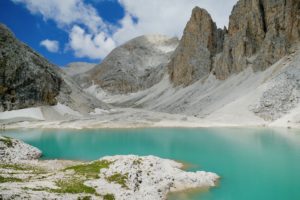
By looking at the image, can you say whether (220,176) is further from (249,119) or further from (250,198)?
(249,119)

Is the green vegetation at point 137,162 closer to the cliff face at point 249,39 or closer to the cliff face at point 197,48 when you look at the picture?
the cliff face at point 249,39

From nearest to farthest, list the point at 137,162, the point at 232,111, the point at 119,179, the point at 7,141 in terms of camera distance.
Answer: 1. the point at 119,179
2. the point at 137,162
3. the point at 7,141
4. the point at 232,111

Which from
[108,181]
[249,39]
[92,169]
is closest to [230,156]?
[92,169]

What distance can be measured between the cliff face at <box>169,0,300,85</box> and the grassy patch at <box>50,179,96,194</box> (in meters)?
110

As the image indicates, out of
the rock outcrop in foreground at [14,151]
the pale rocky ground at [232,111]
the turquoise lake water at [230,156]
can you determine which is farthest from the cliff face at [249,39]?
the rock outcrop in foreground at [14,151]

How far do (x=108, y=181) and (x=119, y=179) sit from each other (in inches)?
31.0

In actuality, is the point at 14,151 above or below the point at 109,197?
above

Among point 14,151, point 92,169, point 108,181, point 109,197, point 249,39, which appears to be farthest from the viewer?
point 249,39

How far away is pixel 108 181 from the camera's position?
82.7 feet

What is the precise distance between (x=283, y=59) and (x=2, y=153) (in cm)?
10228

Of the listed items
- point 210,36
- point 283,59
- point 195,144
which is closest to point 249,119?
point 283,59

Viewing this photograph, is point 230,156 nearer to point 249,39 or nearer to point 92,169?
point 92,169

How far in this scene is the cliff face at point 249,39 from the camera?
12694 cm

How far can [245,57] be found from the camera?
453 ft
